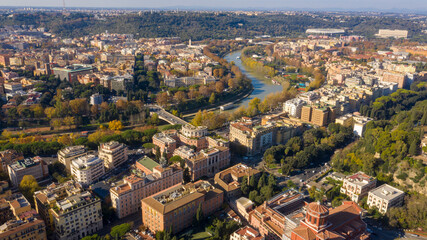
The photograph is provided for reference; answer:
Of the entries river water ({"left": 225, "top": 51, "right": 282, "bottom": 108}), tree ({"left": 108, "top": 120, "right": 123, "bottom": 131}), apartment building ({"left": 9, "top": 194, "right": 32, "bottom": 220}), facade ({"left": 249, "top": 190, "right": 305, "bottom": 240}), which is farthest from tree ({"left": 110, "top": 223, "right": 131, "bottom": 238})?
river water ({"left": 225, "top": 51, "right": 282, "bottom": 108})

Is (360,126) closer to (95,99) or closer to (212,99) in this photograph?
(212,99)

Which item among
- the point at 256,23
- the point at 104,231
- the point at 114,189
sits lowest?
the point at 104,231

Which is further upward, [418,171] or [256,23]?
[256,23]

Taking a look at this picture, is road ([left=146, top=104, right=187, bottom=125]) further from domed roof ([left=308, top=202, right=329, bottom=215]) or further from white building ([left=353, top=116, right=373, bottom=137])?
domed roof ([left=308, top=202, right=329, bottom=215])

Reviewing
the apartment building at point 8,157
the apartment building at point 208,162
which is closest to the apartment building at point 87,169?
the apartment building at point 8,157

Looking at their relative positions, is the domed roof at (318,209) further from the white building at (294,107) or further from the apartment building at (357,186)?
the white building at (294,107)

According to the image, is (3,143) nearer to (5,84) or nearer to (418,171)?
(5,84)

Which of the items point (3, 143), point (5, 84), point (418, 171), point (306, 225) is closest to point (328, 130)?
point (418, 171)
